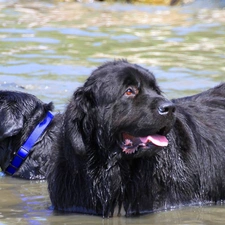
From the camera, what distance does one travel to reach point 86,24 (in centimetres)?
2133

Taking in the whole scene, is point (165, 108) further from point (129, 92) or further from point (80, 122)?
point (80, 122)

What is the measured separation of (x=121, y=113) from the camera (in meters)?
6.33

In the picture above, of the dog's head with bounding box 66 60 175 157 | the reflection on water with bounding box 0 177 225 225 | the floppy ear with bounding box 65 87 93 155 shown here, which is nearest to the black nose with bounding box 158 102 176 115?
the dog's head with bounding box 66 60 175 157

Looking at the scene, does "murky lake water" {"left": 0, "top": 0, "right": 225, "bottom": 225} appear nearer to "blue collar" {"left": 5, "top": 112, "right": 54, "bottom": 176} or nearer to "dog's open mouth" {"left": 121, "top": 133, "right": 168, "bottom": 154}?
"blue collar" {"left": 5, "top": 112, "right": 54, "bottom": 176}

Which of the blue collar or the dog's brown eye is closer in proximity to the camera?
the dog's brown eye

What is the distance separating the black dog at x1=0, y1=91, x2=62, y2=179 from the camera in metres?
8.35

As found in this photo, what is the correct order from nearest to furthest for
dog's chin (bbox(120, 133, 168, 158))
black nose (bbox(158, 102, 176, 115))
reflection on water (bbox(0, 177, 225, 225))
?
black nose (bbox(158, 102, 176, 115)) < dog's chin (bbox(120, 133, 168, 158)) < reflection on water (bbox(0, 177, 225, 225))

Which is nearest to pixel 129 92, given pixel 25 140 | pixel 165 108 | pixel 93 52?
pixel 165 108

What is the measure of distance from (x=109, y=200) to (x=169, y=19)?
16922 mm

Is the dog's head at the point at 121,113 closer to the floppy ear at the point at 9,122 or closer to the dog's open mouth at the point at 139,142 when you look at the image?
the dog's open mouth at the point at 139,142

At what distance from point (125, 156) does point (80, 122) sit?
48 centimetres

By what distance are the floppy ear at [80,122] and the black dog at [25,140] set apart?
6.18ft

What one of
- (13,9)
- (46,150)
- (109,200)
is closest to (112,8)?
(13,9)

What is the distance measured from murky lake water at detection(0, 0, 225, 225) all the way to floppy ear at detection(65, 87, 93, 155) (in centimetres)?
70
